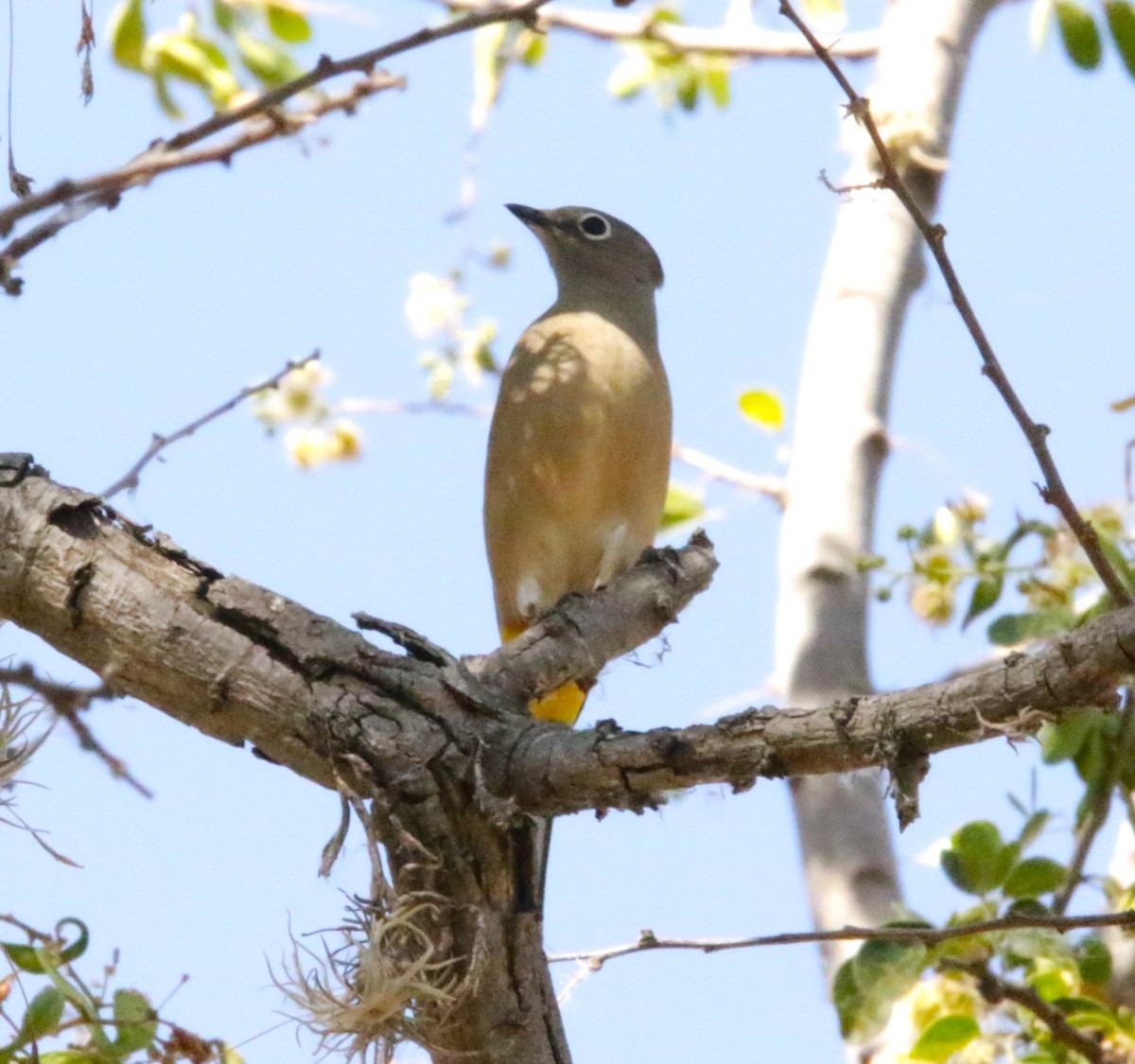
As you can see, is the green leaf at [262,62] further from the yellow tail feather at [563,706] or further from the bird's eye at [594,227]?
the yellow tail feather at [563,706]

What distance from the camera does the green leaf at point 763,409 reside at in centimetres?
531

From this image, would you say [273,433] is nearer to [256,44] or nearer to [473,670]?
[256,44]

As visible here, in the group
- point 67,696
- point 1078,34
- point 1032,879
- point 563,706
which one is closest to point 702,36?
point 1078,34

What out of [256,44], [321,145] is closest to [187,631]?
[321,145]

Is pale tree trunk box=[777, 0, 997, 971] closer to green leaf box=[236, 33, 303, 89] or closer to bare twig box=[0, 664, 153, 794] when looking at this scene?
green leaf box=[236, 33, 303, 89]

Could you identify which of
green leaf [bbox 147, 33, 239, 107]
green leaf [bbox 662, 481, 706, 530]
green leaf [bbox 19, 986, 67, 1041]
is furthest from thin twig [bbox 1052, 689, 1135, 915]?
green leaf [bbox 147, 33, 239, 107]

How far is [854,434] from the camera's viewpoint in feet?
18.8

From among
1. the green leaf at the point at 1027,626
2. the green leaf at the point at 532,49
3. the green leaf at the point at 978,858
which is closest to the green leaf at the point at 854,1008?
the green leaf at the point at 978,858

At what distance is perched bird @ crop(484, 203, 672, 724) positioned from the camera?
487 centimetres

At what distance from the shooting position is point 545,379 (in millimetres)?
4941

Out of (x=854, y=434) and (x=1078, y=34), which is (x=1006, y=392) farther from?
(x=1078, y=34)

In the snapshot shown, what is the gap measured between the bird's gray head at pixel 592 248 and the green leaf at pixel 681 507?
0.81 meters

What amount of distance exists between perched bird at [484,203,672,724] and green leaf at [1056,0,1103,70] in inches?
73.6

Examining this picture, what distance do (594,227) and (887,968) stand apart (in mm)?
3735
